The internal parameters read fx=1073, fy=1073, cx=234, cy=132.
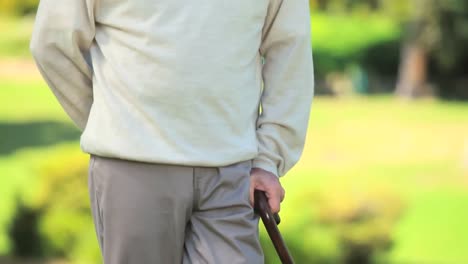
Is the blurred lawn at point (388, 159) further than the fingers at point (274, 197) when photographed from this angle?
Yes

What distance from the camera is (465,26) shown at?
24.7m

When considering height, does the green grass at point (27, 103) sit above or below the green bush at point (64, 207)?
below

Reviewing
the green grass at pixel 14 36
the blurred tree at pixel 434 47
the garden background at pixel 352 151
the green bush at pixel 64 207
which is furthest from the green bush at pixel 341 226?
the green grass at pixel 14 36

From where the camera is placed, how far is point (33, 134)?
1681 cm

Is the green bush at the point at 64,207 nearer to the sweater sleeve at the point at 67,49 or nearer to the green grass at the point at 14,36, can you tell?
the sweater sleeve at the point at 67,49

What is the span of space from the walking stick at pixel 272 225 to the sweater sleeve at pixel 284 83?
8 cm

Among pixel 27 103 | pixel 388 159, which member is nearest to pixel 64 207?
pixel 388 159

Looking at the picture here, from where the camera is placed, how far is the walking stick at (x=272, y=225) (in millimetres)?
2266

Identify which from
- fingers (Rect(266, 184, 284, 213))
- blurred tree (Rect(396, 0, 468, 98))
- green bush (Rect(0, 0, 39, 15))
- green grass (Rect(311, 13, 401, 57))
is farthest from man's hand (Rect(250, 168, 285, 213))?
green grass (Rect(311, 13, 401, 57))

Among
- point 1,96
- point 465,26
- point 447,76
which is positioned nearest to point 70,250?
point 1,96

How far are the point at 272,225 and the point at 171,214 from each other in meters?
0.24

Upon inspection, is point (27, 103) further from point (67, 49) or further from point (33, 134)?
point (67, 49)

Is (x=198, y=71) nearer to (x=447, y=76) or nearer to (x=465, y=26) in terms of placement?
(x=465, y=26)

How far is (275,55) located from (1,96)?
66.6 ft
